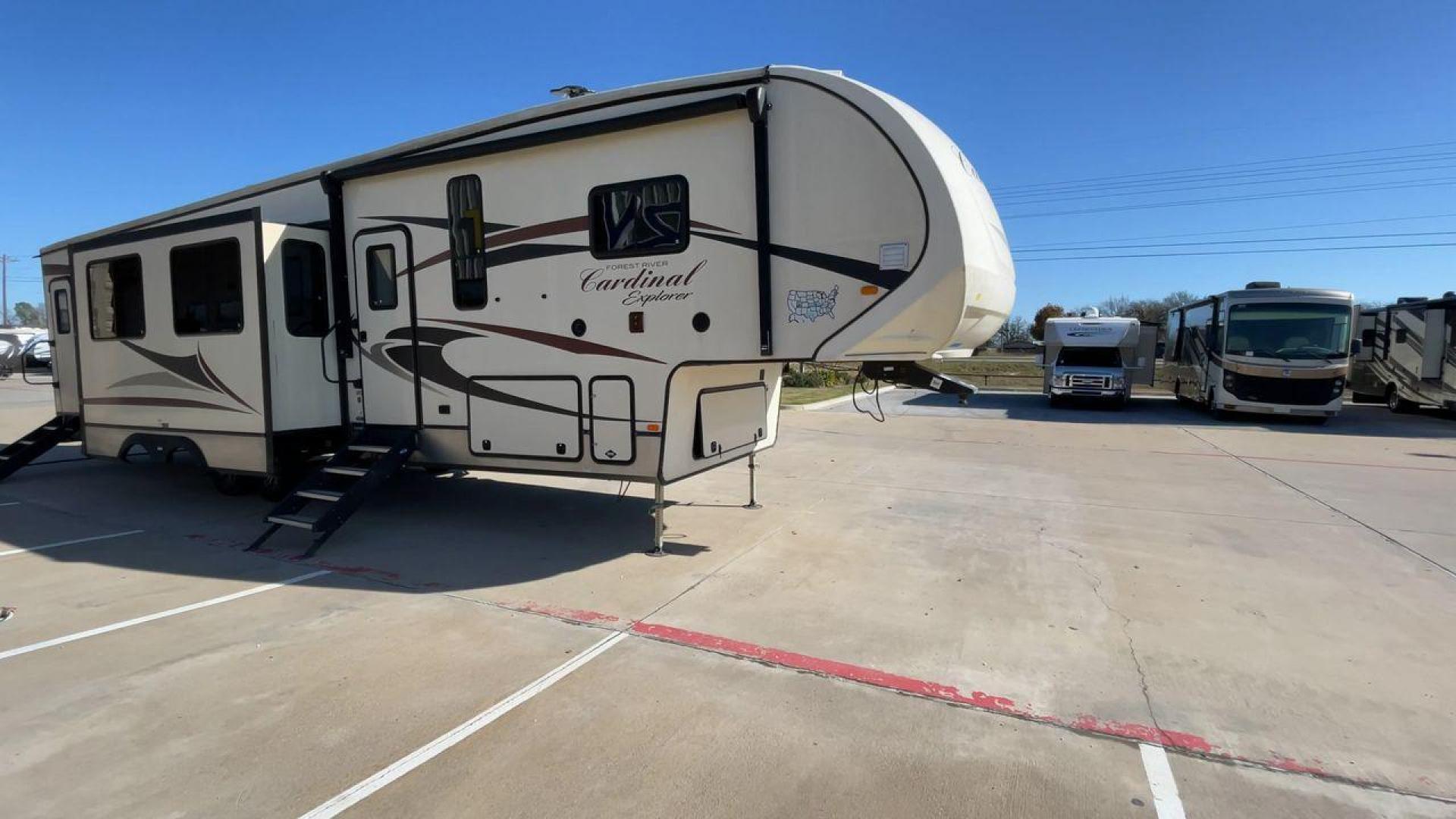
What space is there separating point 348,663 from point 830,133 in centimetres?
435

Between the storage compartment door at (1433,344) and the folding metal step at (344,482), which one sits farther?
the storage compartment door at (1433,344)

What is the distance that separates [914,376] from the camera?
556cm

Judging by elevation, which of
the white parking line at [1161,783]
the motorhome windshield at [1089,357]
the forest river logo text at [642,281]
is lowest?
the white parking line at [1161,783]

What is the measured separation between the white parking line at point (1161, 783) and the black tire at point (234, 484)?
842cm

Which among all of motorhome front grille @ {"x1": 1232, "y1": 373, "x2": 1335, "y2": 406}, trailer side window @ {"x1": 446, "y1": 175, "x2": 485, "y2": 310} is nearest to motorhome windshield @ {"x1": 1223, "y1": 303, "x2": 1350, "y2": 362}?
motorhome front grille @ {"x1": 1232, "y1": 373, "x2": 1335, "y2": 406}

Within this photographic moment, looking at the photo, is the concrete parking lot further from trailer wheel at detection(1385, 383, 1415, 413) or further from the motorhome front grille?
trailer wheel at detection(1385, 383, 1415, 413)

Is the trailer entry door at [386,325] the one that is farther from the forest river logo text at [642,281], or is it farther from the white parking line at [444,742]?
the white parking line at [444,742]

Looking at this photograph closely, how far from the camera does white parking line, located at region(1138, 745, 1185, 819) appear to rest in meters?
2.64

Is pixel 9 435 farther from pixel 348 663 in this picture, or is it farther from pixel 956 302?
pixel 956 302

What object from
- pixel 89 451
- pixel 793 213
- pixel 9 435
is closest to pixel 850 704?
pixel 793 213

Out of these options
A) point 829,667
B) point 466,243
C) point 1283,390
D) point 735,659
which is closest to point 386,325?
point 466,243

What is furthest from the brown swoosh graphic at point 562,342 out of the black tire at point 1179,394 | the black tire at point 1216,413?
the black tire at point 1179,394

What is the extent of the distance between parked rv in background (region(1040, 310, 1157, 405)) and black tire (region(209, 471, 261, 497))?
57.1 ft

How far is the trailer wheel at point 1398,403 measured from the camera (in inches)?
705
